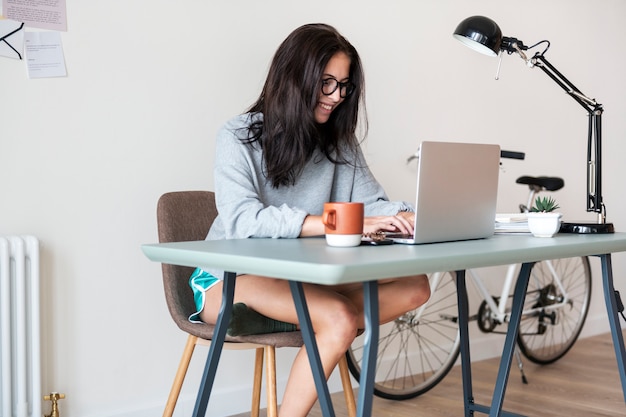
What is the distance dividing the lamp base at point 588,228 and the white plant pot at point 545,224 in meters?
0.19

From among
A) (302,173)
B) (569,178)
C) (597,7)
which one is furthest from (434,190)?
(597,7)

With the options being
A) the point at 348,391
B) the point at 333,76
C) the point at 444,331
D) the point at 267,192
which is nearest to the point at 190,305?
the point at 267,192

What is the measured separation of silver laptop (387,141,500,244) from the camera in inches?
57.1

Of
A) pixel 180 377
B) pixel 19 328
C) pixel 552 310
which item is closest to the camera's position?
pixel 180 377

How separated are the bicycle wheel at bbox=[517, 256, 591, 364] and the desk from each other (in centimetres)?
161

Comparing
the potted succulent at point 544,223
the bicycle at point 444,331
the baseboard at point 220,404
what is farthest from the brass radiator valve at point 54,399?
the potted succulent at point 544,223

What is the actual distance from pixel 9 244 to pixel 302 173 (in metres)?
0.81

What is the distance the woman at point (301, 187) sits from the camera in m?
1.59

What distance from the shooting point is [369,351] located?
119 cm

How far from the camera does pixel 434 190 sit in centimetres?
147

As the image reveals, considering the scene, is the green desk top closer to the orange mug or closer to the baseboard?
the orange mug

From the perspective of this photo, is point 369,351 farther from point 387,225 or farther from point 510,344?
point 510,344

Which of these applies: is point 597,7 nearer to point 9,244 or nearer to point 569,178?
point 569,178

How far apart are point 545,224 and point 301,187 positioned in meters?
0.62
